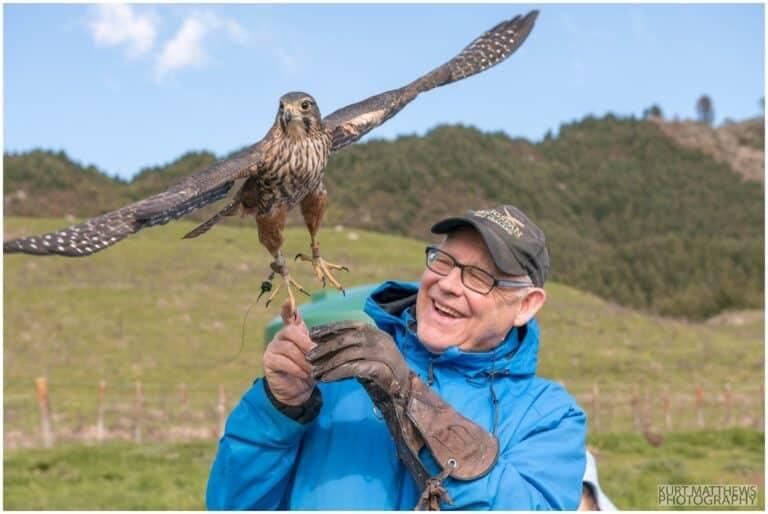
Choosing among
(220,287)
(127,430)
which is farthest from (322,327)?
(220,287)

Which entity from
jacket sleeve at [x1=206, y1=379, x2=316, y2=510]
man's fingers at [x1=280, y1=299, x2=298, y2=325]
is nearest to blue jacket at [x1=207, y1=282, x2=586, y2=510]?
jacket sleeve at [x1=206, y1=379, x2=316, y2=510]

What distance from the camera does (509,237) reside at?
260cm

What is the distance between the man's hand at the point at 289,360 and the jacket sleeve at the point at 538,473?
17.8 inches

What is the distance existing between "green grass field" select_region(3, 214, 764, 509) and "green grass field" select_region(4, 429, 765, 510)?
0.09 feet

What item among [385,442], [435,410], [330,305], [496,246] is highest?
[496,246]

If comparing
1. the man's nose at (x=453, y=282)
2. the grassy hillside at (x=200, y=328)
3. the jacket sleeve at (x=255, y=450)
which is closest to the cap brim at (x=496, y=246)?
the man's nose at (x=453, y=282)

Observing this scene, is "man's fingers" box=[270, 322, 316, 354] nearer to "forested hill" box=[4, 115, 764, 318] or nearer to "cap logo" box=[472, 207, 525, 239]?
"cap logo" box=[472, 207, 525, 239]

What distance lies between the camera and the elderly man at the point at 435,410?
241 cm

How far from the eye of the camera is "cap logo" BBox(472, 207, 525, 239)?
2607 millimetres

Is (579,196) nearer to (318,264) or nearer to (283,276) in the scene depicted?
(318,264)

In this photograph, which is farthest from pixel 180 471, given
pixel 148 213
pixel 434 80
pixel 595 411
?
pixel 148 213

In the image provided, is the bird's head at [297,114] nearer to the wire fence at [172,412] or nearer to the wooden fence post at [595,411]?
the wire fence at [172,412]

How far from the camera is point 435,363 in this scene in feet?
8.79

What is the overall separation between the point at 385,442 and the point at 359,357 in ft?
1.28
